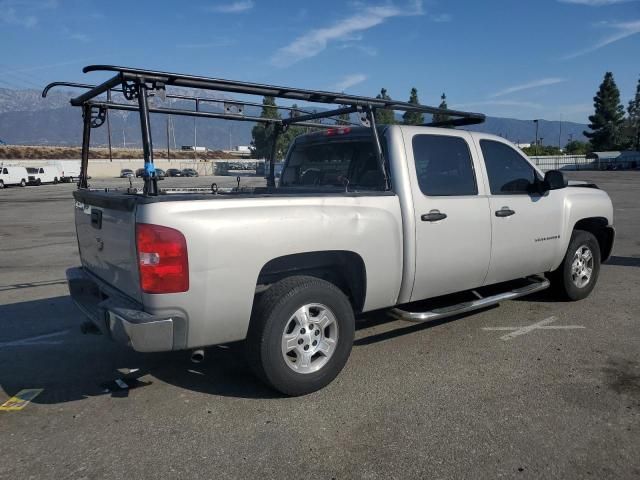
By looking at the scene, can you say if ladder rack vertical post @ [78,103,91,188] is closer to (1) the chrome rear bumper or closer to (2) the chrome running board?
A: (1) the chrome rear bumper

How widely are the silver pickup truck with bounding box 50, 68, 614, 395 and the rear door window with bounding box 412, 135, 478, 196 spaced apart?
0.01 metres

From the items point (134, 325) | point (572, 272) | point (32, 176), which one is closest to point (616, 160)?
point (32, 176)

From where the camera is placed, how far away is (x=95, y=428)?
337 cm

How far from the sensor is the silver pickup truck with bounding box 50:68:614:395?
128 inches

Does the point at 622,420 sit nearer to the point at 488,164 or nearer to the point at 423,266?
the point at 423,266

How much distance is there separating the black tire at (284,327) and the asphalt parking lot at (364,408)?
0.15m

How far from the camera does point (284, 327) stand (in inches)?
141

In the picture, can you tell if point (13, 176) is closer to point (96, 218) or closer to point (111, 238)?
point (96, 218)

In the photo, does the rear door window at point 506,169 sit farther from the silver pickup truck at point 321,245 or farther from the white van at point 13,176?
the white van at point 13,176

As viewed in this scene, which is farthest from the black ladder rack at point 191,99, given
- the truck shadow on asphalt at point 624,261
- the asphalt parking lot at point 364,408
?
the truck shadow on asphalt at point 624,261

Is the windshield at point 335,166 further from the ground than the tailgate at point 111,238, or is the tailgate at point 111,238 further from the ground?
the windshield at point 335,166

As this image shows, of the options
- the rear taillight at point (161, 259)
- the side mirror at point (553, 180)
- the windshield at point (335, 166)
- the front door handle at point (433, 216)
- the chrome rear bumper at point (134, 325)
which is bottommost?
the chrome rear bumper at point (134, 325)

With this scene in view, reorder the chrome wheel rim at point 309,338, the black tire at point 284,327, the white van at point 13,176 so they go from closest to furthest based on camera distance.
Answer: the black tire at point 284,327 < the chrome wheel rim at point 309,338 < the white van at point 13,176

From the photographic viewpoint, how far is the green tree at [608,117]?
268 feet
